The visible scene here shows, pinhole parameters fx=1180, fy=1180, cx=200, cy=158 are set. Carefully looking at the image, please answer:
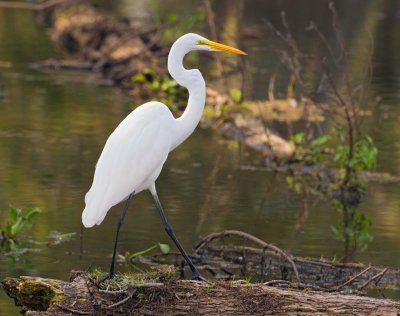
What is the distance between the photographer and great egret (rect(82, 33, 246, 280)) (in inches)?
236

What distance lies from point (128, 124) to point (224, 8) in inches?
701

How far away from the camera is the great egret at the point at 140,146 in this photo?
599cm

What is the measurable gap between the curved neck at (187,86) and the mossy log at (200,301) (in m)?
0.91

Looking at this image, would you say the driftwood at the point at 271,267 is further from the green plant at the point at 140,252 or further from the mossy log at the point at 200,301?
the mossy log at the point at 200,301

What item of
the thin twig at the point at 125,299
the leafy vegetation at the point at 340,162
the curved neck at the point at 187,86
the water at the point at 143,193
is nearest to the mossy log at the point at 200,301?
the thin twig at the point at 125,299

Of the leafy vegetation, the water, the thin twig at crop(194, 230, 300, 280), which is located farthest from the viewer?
the leafy vegetation

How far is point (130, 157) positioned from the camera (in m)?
6.08

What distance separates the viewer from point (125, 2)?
25250 mm

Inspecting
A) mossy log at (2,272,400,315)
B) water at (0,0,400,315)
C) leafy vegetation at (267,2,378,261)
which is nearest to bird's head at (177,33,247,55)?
mossy log at (2,272,400,315)

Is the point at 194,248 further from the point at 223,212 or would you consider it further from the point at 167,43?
the point at 167,43

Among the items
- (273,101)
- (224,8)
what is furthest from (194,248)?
(224,8)

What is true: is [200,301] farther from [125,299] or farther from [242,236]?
[242,236]

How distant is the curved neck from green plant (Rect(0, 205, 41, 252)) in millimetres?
1547

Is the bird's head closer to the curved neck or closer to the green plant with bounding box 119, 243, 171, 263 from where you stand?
the curved neck
